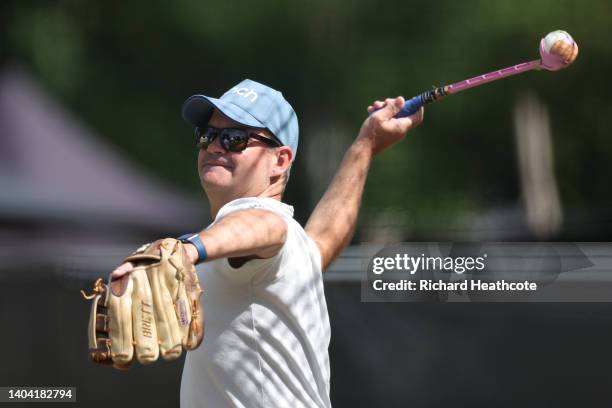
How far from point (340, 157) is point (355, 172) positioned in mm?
1369

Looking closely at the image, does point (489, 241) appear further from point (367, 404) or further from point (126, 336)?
point (126, 336)

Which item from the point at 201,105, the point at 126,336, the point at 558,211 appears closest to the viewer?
the point at 126,336

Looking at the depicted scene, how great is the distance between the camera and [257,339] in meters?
2.33

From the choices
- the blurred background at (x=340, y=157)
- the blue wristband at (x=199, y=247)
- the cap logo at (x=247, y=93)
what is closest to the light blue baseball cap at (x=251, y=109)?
the cap logo at (x=247, y=93)

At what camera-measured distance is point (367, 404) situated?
177 inches

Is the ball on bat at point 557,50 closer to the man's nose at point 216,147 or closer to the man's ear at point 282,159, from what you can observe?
the man's ear at point 282,159

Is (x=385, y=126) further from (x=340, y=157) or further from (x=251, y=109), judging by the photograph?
(x=340, y=157)

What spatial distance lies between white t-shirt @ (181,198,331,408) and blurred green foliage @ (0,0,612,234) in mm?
1952

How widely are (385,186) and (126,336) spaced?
2565 mm

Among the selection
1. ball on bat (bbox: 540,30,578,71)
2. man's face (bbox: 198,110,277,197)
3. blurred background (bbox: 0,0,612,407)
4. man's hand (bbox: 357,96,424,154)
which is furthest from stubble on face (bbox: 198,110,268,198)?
blurred background (bbox: 0,0,612,407)

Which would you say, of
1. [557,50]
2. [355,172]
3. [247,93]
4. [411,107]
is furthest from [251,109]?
[557,50]

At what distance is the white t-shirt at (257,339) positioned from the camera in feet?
7.57

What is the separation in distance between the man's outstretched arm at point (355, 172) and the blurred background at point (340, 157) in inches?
53.4

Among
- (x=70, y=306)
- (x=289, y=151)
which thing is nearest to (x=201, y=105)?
(x=289, y=151)
